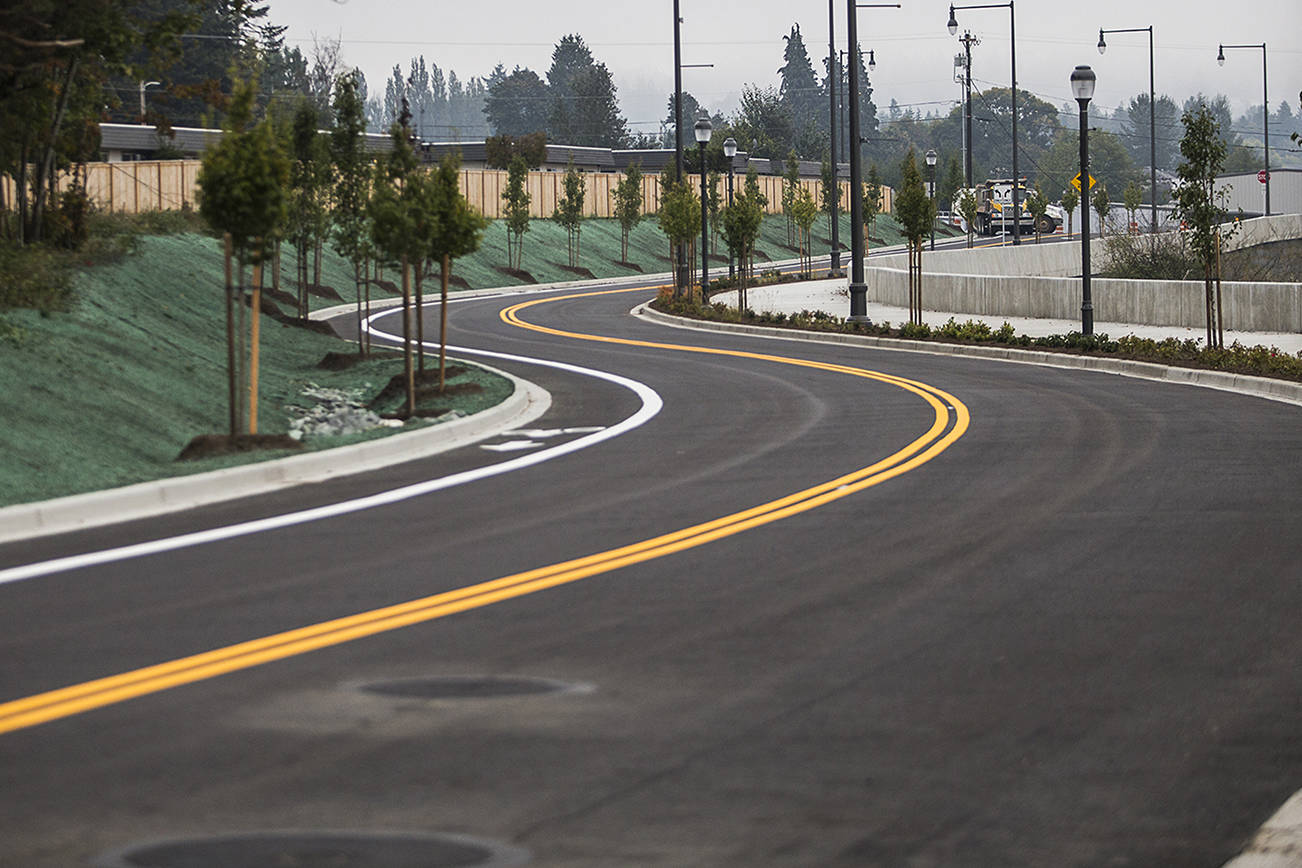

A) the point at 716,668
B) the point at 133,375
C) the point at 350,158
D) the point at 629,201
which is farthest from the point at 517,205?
the point at 716,668

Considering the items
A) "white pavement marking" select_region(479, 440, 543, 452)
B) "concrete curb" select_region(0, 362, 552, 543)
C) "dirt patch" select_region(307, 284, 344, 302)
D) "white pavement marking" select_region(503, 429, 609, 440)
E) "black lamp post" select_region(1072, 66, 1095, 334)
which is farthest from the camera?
"dirt patch" select_region(307, 284, 344, 302)

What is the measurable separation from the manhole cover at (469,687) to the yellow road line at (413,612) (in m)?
0.78

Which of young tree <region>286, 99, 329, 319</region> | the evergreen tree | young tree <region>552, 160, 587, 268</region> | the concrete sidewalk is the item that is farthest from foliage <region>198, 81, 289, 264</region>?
the evergreen tree

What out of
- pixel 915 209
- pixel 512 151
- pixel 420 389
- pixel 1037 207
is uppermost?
pixel 512 151

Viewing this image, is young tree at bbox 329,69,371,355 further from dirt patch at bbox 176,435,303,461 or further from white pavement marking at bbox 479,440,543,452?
dirt patch at bbox 176,435,303,461

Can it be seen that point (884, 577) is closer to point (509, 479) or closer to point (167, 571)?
point (167, 571)

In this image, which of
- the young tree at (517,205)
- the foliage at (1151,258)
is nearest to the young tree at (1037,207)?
the young tree at (517,205)

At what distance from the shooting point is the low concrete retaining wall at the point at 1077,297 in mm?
31812

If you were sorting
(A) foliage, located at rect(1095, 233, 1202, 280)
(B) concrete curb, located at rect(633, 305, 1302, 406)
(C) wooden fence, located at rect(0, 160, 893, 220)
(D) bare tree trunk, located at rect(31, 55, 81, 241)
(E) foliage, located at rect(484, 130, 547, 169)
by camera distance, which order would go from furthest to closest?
(E) foliage, located at rect(484, 130, 547, 169)
(C) wooden fence, located at rect(0, 160, 893, 220)
(A) foliage, located at rect(1095, 233, 1202, 280)
(D) bare tree trunk, located at rect(31, 55, 81, 241)
(B) concrete curb, located at rect(633, 305, 1302, 406)

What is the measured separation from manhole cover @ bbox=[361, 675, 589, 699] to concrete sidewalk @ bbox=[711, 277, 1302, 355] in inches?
909

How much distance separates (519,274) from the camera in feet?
206

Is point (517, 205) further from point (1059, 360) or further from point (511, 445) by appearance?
point (511, 445)

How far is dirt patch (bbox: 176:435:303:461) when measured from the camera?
1513 cm

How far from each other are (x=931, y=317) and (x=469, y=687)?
3350 centimetres
